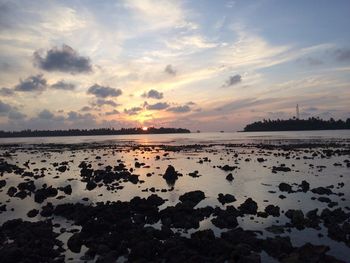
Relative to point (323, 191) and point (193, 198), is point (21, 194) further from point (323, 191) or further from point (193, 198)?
point (323, 191)

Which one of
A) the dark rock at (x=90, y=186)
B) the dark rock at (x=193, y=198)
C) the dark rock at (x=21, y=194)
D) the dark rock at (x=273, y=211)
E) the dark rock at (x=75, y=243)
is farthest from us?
the dark rock at (x=90, y=186)

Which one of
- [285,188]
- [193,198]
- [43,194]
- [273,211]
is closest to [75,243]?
[193,198]

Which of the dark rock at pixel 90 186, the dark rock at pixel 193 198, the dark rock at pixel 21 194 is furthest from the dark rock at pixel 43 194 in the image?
the dark rock at pixel 193 198

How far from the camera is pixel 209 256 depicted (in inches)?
805

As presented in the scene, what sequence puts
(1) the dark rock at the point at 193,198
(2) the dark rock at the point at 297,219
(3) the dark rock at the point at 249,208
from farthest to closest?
(1) the dark rock at the point at 193,198 → (3) the dark rock at the point at 249,208 → (2) the dark rock at the point at 297,219

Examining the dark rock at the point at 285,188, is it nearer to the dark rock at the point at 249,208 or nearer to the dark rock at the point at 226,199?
the dark rock at the point at 226,199

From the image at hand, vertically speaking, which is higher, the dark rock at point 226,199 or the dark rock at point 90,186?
the dark rock at point 90,186

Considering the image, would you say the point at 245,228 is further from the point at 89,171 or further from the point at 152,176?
the point at 89,171

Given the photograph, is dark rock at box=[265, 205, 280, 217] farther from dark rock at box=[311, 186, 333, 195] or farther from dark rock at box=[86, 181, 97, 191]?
dark rock at box=[86, 181, 97, 191]

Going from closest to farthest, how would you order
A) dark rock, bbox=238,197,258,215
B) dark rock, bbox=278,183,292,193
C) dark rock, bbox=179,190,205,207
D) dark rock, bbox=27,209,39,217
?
dark rock, bbox=238,197,258,215 → dark rock, bbox=27,209,39,217 → dark rock, bbox=179,190,205,207 → dark rock, bbox=278,183,292,193

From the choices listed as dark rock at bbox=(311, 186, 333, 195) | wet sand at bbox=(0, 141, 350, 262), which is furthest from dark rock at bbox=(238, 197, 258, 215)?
Result: dark rock at bbox=(311, 186, 333, 195)

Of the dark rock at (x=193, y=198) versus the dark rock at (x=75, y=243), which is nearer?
the dark rock at (x=75, y=243)

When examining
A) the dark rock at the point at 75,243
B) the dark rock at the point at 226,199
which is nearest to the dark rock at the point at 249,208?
the dark rock at the point at 226,199

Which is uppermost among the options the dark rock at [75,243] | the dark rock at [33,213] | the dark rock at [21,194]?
the dark rock at [21,194]
